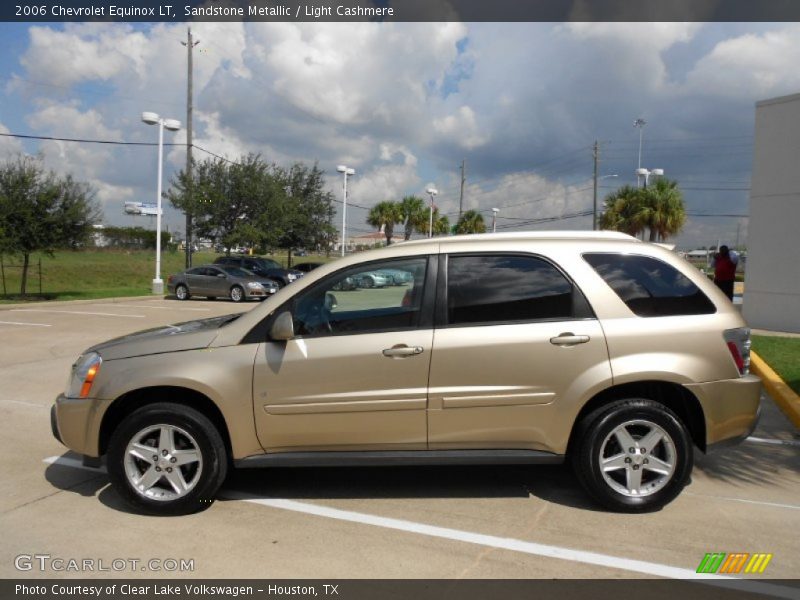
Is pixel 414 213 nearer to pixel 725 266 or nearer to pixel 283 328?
pixel 725 266

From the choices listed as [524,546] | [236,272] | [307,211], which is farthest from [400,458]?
[307,211]

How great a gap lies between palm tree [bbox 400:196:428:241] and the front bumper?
5254cm

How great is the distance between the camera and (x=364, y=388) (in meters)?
4.07

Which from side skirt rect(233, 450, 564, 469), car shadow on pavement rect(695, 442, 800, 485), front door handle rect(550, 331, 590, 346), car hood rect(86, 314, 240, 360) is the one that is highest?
front door handle rect(550, 331, 590, 346)

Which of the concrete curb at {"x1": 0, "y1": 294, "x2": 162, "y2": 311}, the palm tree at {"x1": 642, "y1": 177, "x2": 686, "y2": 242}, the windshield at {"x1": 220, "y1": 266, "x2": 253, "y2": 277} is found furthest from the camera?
the palm tree at {"x1": 642, "y1": 177, "x2": 686, "y2": 242}

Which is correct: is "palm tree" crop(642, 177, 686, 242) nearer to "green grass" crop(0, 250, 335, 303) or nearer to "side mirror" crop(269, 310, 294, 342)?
"green grass" crop(0, 250, 335, 303)

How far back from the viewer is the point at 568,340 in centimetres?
409

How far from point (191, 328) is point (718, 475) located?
4218 mm

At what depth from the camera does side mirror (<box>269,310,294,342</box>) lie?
4020 mm

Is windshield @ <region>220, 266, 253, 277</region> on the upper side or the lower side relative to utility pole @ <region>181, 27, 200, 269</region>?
lower

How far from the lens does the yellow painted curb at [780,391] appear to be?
21.6 feet

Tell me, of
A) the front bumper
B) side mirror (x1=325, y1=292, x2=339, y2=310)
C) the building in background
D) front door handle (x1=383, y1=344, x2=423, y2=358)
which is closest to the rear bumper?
front door handle (x1=383, y1=344, x2=423, y2=358)
